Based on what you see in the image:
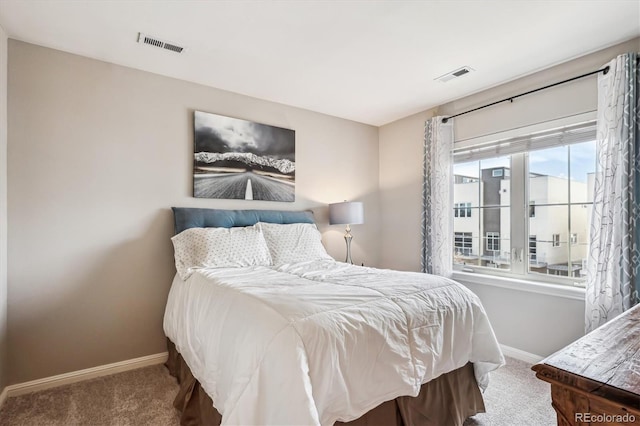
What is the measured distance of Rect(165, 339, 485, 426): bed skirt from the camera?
1531 mm

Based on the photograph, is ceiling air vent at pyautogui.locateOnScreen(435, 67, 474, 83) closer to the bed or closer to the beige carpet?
the bed

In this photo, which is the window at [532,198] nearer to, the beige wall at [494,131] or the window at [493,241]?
the window at [493,241]

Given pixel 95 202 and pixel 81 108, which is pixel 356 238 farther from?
pixel 81 108

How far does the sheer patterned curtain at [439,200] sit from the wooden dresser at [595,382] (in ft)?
8.53

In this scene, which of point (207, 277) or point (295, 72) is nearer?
point (207, 277)

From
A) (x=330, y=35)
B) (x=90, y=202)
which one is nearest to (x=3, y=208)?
(x=90, y=202)

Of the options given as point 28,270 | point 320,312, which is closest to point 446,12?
point 320,312

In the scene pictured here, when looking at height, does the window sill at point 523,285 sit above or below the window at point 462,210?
below

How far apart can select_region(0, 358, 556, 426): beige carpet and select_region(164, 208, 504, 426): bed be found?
0.16 metres

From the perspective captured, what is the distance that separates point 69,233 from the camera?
246 centimetres

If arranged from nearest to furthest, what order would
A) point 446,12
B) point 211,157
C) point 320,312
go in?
point 320,312 < point 446,12 < point 211,157

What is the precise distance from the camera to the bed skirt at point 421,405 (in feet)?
5.02

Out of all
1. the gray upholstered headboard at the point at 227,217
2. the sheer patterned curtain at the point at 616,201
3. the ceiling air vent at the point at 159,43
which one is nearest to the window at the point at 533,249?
the sheer patterned curtain at the point at 616,201

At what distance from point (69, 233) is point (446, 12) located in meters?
3.07
